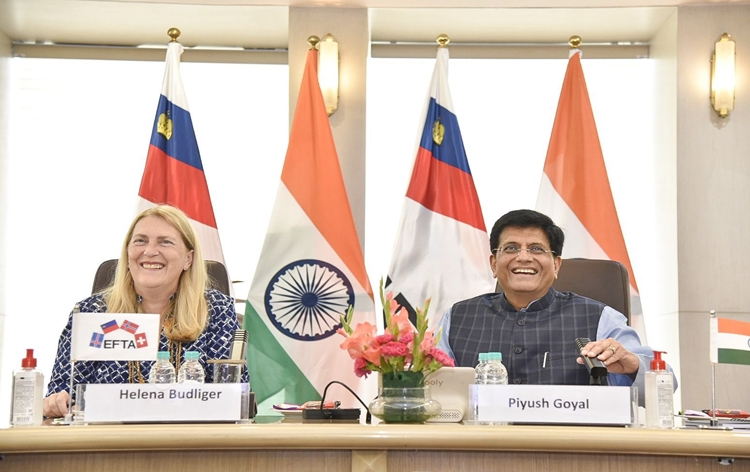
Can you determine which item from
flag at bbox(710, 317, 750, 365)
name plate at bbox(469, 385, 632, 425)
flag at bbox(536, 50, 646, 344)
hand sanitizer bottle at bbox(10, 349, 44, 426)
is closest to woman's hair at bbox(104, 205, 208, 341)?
hand sanitizer bottle at bbox(10, 349, 44, 426)

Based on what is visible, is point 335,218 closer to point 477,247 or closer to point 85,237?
point 477,247

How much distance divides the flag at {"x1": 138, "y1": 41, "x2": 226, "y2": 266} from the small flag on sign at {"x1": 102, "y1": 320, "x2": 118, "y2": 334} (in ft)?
7.05

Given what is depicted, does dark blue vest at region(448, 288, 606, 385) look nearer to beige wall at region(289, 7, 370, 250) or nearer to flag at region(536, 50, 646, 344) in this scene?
flag at region(536, 50, 646, 344)

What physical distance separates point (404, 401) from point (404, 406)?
0.04 ft

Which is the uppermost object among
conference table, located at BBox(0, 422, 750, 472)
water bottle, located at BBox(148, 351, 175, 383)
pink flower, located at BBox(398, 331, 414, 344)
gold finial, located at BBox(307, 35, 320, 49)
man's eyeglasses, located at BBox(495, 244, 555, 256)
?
gold finial, located at BBox(307, 35, 320, 49)

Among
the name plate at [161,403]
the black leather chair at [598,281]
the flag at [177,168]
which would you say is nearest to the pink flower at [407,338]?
the name plate at [161,403]

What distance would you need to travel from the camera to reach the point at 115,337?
72.7 inches

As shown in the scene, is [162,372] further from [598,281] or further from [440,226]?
[440,226]

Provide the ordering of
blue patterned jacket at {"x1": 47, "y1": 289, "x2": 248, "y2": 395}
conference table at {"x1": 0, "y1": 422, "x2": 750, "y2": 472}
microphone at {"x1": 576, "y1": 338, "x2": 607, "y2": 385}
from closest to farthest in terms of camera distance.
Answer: conference table at {"x1": 0, "y1": 422, "x2": 750, "y2": 472}, microphone at {"x1": 576, "y1": 338, "x2": 607, "y2": 385}, blue patterned jacket at {"x1": 47, "y1": 289, "x2": 248, "y2": 395}

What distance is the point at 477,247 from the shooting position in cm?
413

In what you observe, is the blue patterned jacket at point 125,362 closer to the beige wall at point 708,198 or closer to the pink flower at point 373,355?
the pink flower at point 373,355

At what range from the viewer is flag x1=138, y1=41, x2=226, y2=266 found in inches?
160

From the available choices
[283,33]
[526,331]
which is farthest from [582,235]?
[283,33]

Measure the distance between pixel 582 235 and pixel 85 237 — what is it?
2559 millimetres
